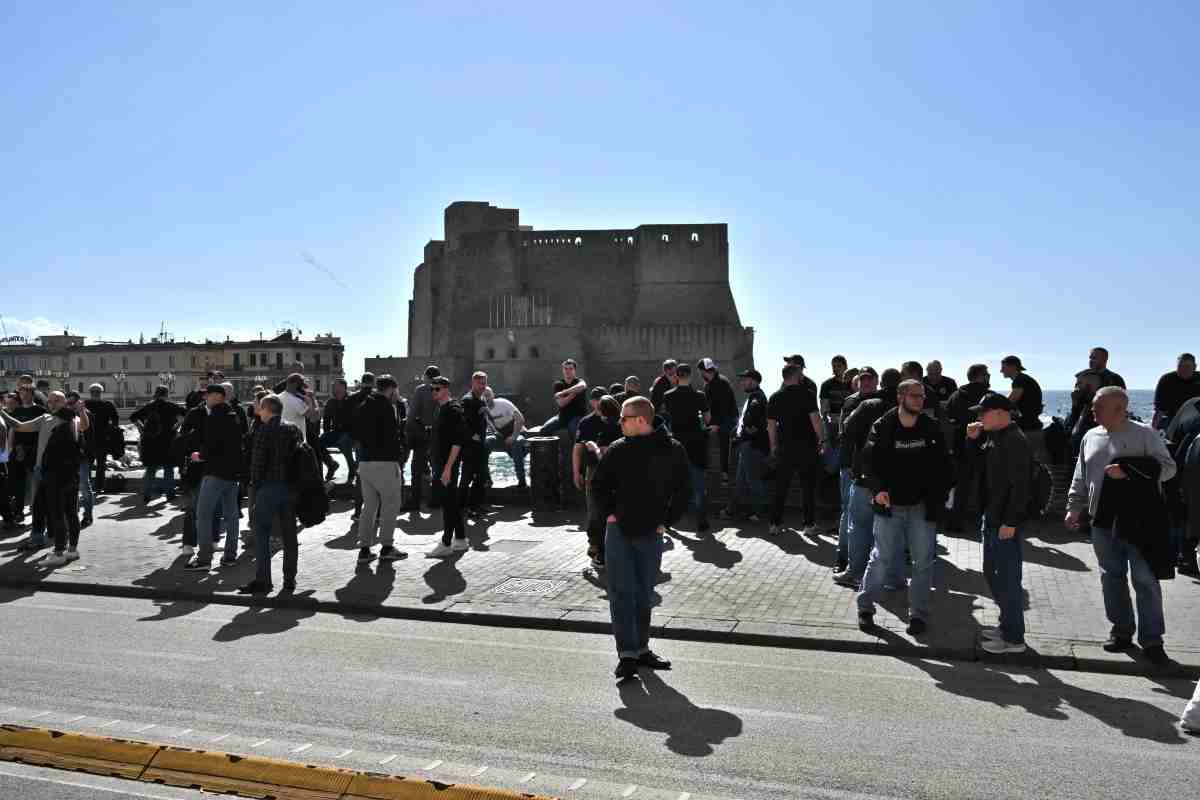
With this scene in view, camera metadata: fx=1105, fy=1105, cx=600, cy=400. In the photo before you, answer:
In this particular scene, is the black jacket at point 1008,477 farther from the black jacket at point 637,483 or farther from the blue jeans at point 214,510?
the blue jeans at point 214,510

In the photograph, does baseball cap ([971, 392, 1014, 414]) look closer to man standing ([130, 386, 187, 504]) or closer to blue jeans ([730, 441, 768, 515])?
blue jeans ([730, 441, 768, 515])

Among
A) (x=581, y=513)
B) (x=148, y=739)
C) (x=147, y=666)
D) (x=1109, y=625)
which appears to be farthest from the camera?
Answer: (x=581, y=513)

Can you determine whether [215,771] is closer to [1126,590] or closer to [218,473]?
[1126,590]

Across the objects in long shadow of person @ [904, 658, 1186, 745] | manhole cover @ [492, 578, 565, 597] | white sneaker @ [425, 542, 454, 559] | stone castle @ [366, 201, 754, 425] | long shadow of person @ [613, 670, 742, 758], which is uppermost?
stone castle @ [366, 201, 754, 425]

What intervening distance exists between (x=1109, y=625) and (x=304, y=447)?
6.52m

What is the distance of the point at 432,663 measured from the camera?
7.13 meters

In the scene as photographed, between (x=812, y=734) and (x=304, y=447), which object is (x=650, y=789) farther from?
(x=304, y=447)

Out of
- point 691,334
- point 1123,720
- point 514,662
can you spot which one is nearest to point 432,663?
point 514,662

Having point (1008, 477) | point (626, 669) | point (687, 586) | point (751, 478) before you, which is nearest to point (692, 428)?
point (751, 478)

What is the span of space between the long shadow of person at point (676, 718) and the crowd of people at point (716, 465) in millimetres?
342

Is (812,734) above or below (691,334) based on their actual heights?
below

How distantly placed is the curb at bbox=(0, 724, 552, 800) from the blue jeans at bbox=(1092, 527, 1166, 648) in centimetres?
433

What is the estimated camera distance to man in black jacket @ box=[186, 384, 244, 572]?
10680 millimetres

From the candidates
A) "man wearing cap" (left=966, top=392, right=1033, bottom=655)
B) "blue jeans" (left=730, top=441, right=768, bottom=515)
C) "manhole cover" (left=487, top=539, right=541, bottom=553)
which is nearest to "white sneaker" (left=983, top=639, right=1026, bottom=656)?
"man wearing cap" (left=966, top=392, right=1033, bottom=655)
